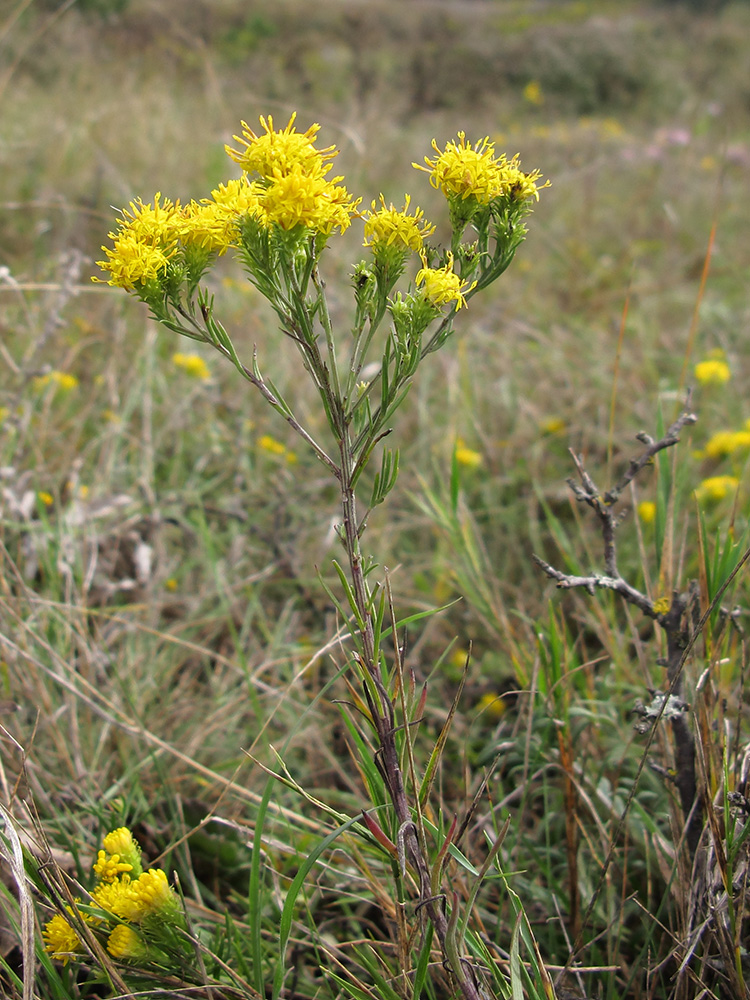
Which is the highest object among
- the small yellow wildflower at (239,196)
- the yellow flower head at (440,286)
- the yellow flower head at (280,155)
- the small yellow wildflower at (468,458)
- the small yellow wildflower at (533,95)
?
the small yellow wildflower at (533,95)

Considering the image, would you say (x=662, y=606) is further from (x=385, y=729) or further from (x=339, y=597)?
(x=339, y=597)

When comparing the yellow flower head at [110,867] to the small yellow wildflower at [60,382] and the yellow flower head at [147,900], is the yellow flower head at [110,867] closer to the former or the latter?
the yellow flower head at [147,900]

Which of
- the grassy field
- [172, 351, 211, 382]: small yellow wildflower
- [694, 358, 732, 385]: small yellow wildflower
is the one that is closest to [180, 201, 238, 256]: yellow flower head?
the grassy field

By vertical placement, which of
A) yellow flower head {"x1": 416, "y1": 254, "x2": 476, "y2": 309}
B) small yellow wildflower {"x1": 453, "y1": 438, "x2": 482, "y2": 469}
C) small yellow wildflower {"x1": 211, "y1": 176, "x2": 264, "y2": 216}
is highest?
small yellow wildflower {"x1": 211, "y1": 176, "x2": 264, "y2": 216}

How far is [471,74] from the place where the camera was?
9352mm

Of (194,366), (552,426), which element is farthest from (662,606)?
(194,366)

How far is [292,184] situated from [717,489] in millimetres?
1782

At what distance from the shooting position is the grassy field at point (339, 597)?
3.29ft

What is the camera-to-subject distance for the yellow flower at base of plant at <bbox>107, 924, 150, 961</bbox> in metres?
0.88

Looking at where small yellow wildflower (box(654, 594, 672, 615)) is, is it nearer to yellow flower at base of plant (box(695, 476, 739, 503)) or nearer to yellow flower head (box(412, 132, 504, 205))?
yellow flower head (box(412, 132, 504, 205))

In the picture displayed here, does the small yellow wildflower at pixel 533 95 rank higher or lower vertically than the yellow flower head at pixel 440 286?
higher

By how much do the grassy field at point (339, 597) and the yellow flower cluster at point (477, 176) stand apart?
1.61 feet

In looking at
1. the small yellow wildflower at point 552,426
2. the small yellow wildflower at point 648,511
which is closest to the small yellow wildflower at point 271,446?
the small yellow wildflower at point 552,426

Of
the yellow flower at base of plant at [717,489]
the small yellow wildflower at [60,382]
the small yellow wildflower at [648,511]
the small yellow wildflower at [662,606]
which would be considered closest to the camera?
the small yellow wildflower at [662,606]
